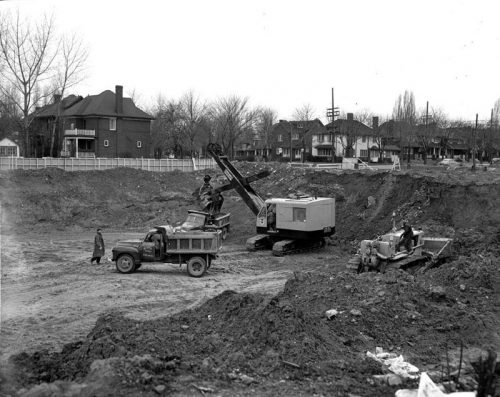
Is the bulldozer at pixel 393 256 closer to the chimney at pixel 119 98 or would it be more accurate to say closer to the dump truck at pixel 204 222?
the dump truck at pixel 204 222

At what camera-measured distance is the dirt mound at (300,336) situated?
867cm

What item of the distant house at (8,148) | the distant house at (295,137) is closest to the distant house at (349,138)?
the distant house at (295,137)

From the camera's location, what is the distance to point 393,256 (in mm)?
17453

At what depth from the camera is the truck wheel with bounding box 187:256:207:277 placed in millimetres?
18391

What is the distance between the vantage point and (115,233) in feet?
95.5

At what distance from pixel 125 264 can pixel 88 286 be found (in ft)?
6.35

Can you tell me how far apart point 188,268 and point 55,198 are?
63.0 ft

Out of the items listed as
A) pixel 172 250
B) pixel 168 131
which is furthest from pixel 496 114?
pixel 172 250

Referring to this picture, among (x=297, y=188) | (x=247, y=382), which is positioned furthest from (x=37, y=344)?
(x=297, y=188)

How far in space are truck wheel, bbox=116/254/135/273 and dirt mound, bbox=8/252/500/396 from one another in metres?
6.49

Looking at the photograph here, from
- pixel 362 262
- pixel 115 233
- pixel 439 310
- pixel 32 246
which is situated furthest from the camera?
pixel 115 233

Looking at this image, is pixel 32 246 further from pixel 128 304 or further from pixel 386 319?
pixel 386 319

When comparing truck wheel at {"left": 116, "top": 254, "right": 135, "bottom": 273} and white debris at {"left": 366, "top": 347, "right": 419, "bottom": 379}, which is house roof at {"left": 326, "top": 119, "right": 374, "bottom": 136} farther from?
white debris at {"left": 366, "top": 347, "right": 419, "bottom": 379}

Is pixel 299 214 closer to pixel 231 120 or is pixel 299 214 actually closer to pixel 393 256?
pixel 393 256
